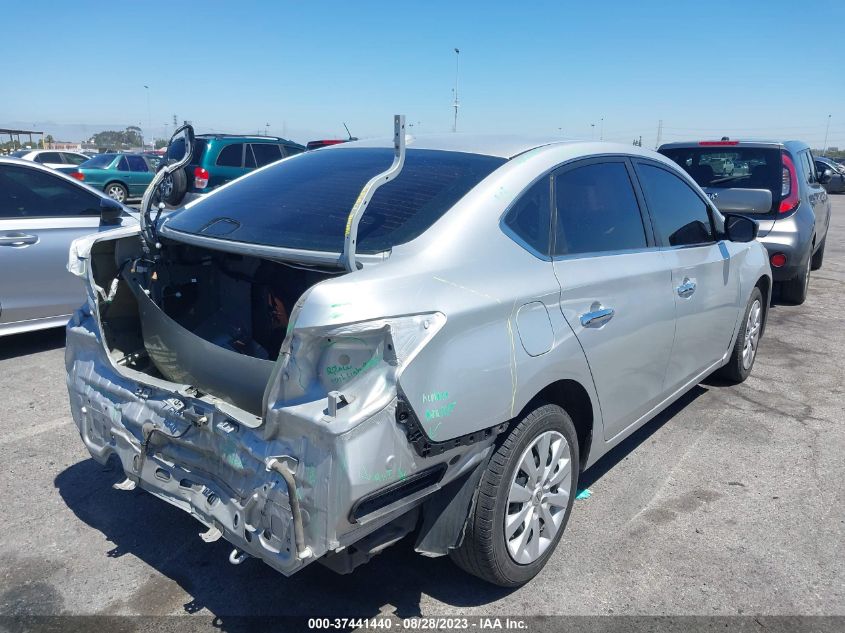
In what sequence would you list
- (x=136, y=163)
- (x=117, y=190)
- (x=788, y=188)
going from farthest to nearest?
(x=136, y=163)
(x=117, y=190)
(x=788, y=188)

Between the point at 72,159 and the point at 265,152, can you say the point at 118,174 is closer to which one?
the point at 72,159

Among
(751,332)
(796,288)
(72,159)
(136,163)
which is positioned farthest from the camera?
(72,159)

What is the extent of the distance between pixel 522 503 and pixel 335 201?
1.43 m

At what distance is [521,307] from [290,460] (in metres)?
1.00

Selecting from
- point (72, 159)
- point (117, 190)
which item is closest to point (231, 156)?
point (117, 190)

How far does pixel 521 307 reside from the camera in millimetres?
2570

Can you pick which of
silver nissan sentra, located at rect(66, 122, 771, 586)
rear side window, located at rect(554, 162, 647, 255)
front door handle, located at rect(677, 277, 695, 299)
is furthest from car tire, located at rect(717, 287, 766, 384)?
rear side window, located at rect(554, 162, 647, 255)

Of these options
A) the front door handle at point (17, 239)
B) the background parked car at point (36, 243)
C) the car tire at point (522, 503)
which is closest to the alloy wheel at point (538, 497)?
the car tire at point (522, 503)

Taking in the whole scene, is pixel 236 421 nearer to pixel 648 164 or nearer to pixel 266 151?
pixel 648 164

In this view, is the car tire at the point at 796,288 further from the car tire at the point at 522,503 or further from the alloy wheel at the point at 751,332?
the car tire at the point at 522,503

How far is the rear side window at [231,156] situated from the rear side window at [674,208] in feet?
36.0

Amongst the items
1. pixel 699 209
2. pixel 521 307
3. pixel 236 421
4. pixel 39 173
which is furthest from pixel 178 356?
pixel 39 173

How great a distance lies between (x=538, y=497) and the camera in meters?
2.83

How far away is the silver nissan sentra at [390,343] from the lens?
2.13 m
